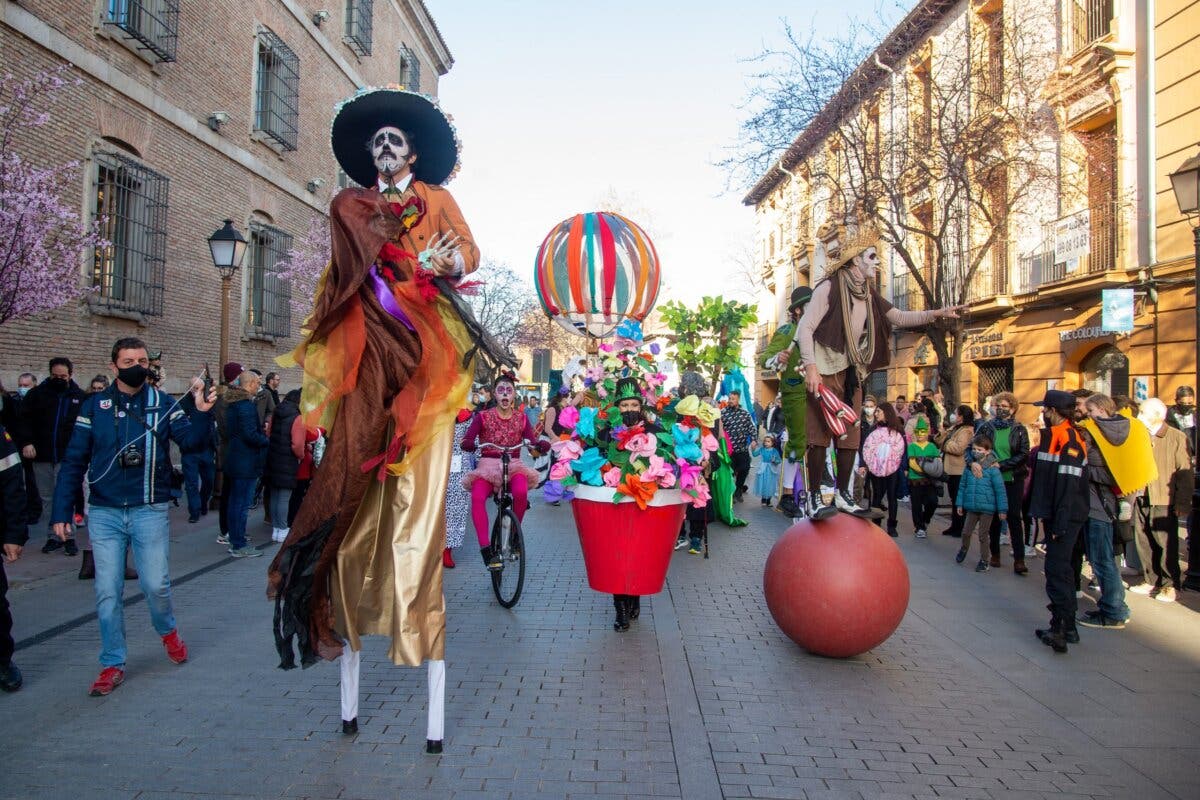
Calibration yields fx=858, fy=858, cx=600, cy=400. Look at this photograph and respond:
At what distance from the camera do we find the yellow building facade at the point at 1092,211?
15102mm

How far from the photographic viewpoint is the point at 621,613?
6.13m

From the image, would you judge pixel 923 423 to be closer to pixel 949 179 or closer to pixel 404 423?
pixel 949 179

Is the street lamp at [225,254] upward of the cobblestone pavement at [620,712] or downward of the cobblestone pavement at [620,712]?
upward

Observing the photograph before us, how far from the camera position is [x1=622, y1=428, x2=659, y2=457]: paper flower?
18.4 ft

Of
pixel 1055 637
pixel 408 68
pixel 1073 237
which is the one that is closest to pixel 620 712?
pixel 1055 637

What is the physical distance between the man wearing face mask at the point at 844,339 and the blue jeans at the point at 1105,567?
2.05 m

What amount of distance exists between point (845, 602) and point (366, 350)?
3176mm

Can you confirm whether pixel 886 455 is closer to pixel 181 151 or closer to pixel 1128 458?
pixel 1128 458

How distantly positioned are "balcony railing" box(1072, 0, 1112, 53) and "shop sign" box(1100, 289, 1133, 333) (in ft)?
17.3

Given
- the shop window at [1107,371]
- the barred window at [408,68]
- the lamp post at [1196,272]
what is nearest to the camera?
the lamp post at [1196,272]

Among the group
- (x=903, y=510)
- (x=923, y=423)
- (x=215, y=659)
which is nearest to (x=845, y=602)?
(x=215, y=659)

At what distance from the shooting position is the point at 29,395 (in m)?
9.82

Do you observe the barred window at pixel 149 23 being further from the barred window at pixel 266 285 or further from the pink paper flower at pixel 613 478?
the pink paper flower at pixel 613 478

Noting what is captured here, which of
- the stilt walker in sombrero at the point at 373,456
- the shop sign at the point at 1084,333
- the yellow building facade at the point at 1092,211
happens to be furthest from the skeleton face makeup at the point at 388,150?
the shop sign at the point at 1084,333
